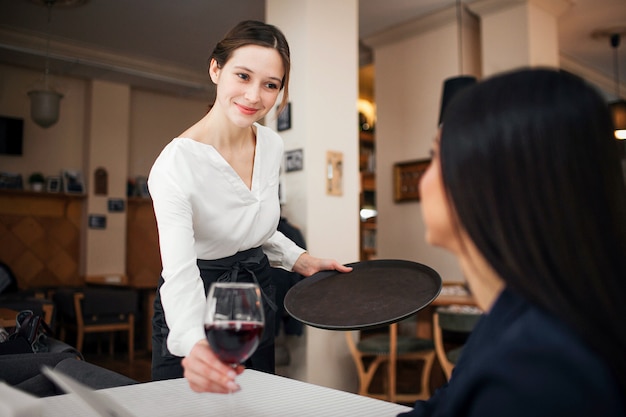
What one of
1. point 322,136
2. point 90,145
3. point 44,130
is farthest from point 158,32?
point 322,136

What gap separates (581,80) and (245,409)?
30.7 inches

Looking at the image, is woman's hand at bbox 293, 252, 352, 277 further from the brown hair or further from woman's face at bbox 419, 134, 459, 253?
woman's face at bbox 419, 134, 459, 253

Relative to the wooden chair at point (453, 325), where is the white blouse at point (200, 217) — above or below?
above

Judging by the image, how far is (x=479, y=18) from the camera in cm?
600

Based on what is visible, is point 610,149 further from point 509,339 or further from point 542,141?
point 509,339

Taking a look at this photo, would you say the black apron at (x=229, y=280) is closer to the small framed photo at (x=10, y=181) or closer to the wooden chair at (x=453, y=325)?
the wooden chair at (x=453, y=325)

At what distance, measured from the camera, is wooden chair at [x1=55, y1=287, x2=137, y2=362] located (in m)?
6.61

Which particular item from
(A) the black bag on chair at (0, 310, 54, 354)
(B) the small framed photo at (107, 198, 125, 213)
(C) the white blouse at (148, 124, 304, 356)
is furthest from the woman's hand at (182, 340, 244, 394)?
(B) the small framed photo at (107, 198, 125, 213)

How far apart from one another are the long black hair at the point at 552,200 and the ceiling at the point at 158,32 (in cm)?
552

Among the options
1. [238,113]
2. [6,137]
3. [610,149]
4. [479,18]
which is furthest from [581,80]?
[6,137]

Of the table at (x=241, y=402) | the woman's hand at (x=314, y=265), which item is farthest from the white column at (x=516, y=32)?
the table at (x=241, y=402)

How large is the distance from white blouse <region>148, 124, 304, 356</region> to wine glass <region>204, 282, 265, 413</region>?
0.23 meters

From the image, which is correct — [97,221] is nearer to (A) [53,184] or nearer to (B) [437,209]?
(A) [53,184]

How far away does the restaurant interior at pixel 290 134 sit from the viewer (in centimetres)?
409
